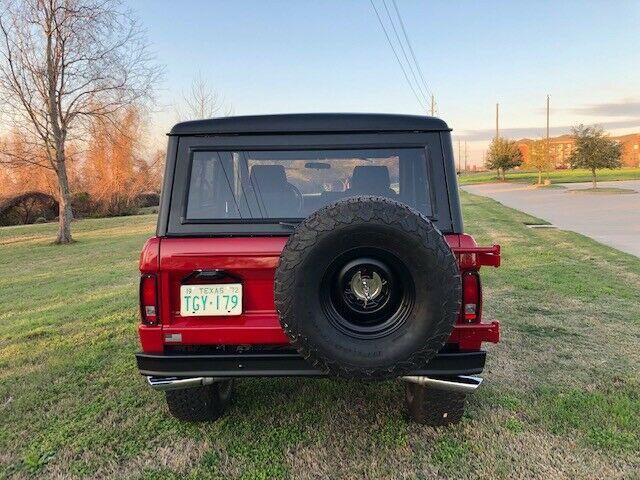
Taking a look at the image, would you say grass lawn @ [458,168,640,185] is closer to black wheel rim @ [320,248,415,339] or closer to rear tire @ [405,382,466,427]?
rear tire @ [405,382,466,427]

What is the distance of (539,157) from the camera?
45.3 metres

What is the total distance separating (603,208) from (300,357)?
2037cm

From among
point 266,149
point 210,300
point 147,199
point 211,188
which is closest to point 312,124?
point 266,149

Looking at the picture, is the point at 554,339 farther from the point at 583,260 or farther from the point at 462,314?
the point at 583,260

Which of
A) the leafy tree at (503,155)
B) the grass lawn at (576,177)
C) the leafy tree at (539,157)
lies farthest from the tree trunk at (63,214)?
the leafy tree at (503,155)

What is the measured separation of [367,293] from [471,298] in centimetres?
60

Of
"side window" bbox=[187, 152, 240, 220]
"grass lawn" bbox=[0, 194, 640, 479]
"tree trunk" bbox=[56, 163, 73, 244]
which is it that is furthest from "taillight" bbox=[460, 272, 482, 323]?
"tree trunk" bbox=[56, 163, 73, 244]

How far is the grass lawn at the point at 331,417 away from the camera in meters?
2.67

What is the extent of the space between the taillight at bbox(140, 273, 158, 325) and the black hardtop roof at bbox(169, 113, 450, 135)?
829 millimetres

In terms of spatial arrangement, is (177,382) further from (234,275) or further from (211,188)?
(211,188)

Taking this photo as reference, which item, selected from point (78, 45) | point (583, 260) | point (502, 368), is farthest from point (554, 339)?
point (78, 45)

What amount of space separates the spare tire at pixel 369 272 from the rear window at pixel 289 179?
514 mm

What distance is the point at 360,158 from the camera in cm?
286

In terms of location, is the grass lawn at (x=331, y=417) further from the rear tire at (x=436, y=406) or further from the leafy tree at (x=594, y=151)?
the leafy tree at (x=594, y=151)
